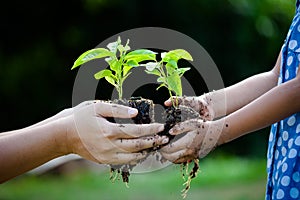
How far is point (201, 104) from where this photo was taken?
2521 mm

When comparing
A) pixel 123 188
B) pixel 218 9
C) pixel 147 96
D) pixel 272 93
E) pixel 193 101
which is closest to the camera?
pixel 272 93

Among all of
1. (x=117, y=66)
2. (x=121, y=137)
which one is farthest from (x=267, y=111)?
(x=117, y=66)

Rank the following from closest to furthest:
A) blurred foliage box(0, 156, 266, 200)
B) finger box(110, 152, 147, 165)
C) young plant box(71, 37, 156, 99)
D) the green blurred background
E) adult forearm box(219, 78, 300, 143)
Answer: adult forearm box(219, 78, 300, 143) → finger box(110, 152, 147, 165) → young plant box(71, 37, 156, 99) → blurred foliage box(0, 156, 266, 200) → the green blurred background

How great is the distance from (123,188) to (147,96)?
1393mm

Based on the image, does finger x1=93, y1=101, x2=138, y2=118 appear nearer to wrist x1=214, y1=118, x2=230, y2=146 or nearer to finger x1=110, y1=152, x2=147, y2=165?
finger x1=110, y1=152, x2=147, y2=165

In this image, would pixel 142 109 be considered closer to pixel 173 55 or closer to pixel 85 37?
pixel 173 55

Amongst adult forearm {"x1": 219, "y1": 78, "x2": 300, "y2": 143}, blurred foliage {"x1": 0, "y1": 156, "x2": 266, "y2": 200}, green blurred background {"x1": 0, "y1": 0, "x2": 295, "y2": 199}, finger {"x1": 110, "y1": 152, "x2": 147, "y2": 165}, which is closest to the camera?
adult forearm {"x1": 219, "y1": 78, "x2": 300, "y2": 143}

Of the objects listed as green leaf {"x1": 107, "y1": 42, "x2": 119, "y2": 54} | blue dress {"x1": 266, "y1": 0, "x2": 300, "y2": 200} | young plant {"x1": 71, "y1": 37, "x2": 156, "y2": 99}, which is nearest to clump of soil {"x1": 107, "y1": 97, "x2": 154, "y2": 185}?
young plant {"x1": 71, "y1": 37, "x2": 156, "y2": 99}

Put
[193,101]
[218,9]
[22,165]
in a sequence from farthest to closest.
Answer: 1. [218,9]
2. [193,101]
3. [22,165]

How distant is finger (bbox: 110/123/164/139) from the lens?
223 centimetres

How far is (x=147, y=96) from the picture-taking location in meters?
7.32

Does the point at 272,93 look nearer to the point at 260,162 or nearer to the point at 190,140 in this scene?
the point at 190,140

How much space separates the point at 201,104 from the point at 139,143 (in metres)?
0.38

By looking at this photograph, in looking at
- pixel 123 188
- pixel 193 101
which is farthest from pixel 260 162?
pixel 193 101
